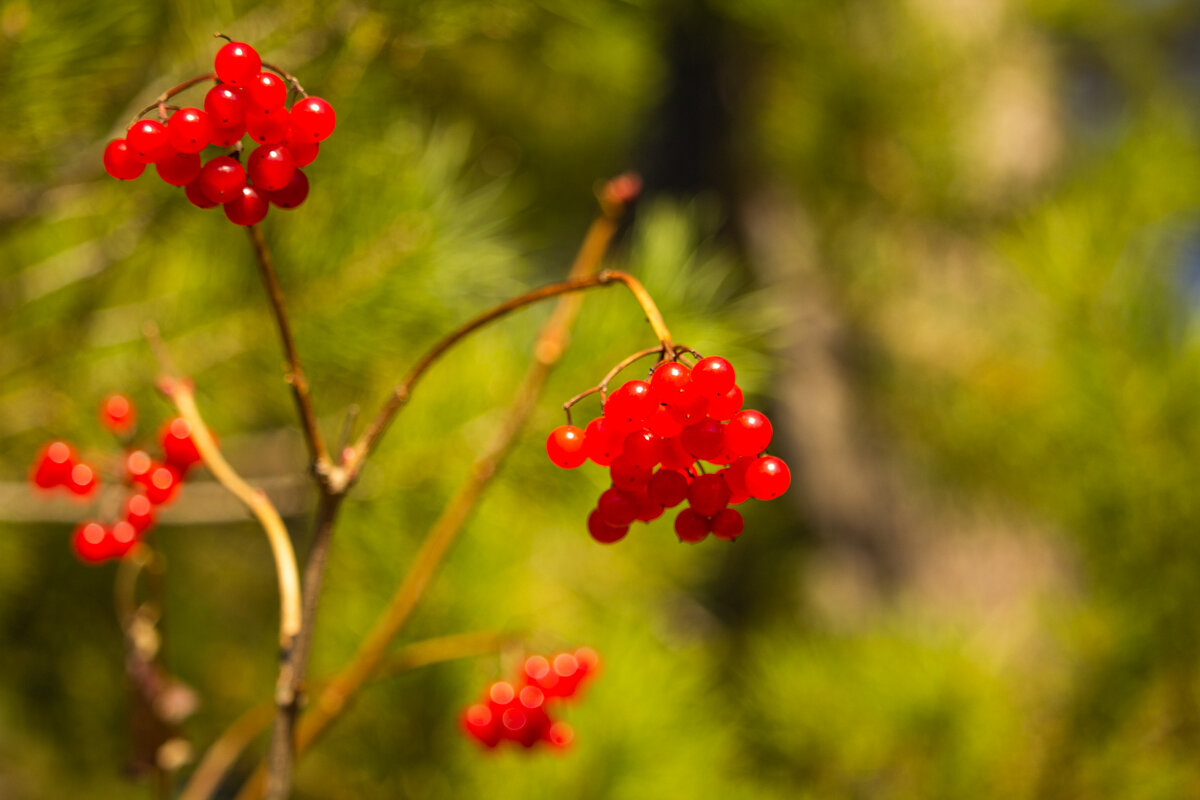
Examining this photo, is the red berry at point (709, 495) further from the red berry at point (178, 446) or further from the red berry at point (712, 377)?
the red berry at point (178, 446)

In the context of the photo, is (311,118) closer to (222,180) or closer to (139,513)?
(222,180)

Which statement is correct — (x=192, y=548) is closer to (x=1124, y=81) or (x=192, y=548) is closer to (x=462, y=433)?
(x=462, y=433)

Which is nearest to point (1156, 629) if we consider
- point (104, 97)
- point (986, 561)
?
point (986, 561)

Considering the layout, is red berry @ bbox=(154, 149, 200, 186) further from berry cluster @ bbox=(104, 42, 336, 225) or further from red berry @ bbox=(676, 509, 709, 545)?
red berry @ bbox=(676, 509, 709, 545)

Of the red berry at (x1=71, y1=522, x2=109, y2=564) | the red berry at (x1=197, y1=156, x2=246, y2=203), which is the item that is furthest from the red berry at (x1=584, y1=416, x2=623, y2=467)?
the red berry at (x1=71, y1=522, x2=109, y2=564)

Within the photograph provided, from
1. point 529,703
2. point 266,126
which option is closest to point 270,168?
point 266,126
